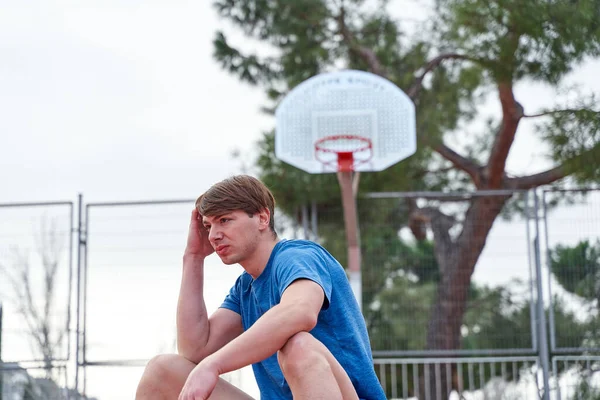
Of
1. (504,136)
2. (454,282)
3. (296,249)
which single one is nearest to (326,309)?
(296,249)

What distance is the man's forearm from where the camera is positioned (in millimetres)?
2862

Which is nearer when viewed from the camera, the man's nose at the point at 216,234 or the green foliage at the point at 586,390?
the man's nose at the point at 216,234

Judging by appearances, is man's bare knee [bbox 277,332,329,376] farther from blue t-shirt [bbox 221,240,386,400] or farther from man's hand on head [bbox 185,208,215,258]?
man's hand on head [bbox 185,208,215,258]

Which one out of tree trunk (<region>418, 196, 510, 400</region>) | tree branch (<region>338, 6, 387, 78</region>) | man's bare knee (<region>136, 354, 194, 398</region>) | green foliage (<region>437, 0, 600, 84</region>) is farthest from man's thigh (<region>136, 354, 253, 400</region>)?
tree branch (<region>338, 6, 387, 78</region>)

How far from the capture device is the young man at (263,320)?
2312mm

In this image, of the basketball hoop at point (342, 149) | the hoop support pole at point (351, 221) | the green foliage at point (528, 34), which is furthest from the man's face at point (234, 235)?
the green foliage at point (528, 34)

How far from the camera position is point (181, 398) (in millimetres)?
2268

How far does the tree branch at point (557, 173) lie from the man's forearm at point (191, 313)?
6292 millimetres

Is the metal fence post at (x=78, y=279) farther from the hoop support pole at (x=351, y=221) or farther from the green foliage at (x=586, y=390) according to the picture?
the green foliage at (x=586, y=390)

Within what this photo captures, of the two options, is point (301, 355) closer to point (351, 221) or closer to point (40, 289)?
point (351, 221)

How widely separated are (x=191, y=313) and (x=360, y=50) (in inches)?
322

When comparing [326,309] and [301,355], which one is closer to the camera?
[301,355]

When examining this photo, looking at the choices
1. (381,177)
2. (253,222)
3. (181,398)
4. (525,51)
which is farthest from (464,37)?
(181,398)

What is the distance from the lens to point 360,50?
10727 millimetres
